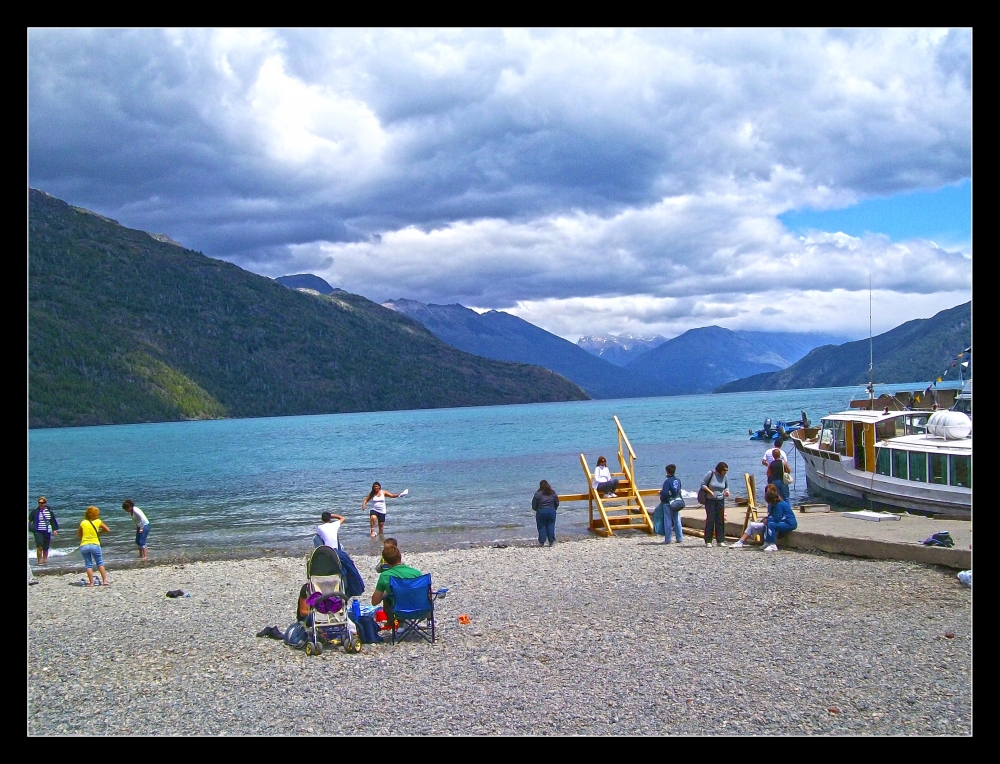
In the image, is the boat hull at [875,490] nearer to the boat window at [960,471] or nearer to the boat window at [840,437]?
the boat window at [960,471]

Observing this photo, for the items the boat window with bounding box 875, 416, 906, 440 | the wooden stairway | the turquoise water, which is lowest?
the turquoise water

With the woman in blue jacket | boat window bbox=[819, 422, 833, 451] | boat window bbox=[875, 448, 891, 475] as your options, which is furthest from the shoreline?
boat window bbox=[819, 422, 833, 451]

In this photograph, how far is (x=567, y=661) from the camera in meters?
9.39

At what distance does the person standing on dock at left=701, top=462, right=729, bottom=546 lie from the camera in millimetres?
17734

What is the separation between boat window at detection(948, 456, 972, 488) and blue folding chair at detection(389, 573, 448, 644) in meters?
18.5

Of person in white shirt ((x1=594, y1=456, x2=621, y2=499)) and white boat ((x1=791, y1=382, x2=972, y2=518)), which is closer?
white boat ((x1=791, y1=382, x2=972, y2=518))

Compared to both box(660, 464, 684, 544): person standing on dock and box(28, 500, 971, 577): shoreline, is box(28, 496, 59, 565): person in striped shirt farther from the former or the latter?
box(660, 464, 684, 544): person standing on dock

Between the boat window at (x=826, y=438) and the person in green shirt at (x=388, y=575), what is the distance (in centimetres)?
2721

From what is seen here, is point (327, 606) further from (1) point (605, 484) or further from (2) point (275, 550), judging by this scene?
(1) point (605, 484)

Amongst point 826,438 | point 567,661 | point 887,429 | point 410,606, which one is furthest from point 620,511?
point 826,438

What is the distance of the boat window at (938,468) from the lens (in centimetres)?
2395

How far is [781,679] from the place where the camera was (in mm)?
8328

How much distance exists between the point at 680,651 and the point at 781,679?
1.47 metres
